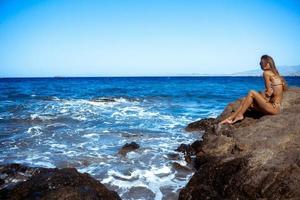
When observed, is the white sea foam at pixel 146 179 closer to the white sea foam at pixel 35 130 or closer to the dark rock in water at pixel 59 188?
the dark rock in water at pixel 59 188

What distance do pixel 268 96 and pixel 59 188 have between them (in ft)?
18.8

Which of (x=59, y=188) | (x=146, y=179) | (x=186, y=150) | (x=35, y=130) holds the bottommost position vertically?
(x=35, y=130)

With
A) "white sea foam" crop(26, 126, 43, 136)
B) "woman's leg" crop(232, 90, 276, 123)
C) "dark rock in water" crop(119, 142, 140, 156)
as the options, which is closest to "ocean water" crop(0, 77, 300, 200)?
"white sea foam" crop(26, 126, 43, 136)

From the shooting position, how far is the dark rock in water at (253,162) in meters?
4.44

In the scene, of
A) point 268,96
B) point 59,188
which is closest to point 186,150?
point 268,96

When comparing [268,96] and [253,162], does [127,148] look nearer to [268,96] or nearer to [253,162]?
[268,96]

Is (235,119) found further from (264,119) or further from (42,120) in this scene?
(42,120)

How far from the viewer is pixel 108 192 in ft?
16.4

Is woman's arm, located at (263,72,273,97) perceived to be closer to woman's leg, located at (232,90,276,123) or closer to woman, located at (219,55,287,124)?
woman, located at (219,55,287,124)

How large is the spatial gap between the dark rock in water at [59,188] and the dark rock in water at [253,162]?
161cm

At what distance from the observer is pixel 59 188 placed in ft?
14.7

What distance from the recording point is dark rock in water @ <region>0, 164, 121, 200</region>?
4.36 metres

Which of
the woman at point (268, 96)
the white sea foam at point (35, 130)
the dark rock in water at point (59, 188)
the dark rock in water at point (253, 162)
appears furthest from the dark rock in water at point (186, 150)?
the white sea foam at point (35, 130)

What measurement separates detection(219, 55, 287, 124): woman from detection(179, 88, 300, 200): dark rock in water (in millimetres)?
245
